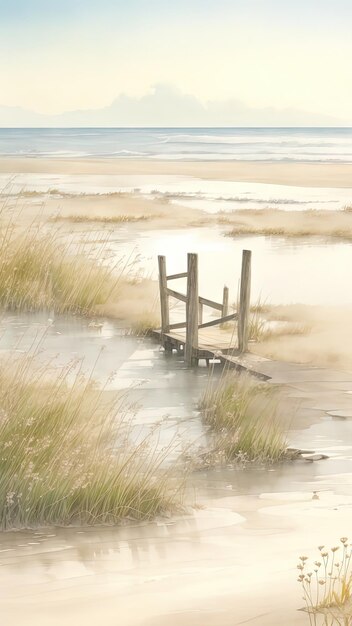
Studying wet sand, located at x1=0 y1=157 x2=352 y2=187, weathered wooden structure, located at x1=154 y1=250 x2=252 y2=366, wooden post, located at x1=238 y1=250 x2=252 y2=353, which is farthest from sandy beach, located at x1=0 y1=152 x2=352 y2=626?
wet sand, located at x1=0 y1=157 x2=352 y2=187

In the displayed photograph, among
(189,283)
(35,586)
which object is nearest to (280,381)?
(189,283)

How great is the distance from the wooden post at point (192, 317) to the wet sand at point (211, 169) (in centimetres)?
4040

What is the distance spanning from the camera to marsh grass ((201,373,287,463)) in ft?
26.7

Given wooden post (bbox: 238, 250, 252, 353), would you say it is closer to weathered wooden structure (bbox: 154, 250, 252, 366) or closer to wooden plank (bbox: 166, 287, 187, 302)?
weathered wooden structure (bbox: 154, 250, 252, 366)

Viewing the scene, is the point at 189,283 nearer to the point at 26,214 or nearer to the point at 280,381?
the point at 280,381

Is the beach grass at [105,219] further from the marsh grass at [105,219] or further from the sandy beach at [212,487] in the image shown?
the sandy beach at [212,487]

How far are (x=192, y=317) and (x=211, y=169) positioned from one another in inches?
2068

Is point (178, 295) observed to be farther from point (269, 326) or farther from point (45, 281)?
point (269, 326)

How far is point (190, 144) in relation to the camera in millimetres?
93438

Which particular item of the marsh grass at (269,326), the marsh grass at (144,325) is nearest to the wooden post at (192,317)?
the marsh grass at (269,326)

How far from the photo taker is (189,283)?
12539 millimetres

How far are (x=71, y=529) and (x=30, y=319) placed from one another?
761 centimetres

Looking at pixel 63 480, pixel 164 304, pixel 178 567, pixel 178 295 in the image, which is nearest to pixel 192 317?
pixel 178 295

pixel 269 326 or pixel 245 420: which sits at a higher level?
pixel 245 420
